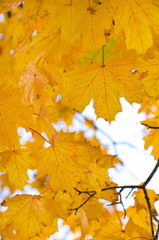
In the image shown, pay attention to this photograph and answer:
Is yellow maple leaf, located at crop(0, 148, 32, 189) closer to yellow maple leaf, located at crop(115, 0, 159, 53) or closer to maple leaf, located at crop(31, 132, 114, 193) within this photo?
maple leaf, located at crop(31, 132, 114, 193)

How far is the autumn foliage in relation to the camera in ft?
3.59

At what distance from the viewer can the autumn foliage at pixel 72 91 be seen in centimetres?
109

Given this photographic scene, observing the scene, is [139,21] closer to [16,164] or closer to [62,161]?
[62,161]

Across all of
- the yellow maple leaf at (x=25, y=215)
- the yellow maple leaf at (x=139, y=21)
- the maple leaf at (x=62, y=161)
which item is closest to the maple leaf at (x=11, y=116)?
the maple leaf at (x=62, y=161)

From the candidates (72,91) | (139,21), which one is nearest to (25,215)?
(72,91)

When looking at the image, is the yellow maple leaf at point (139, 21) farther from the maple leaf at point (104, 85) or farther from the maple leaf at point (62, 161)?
the maple leaf at point (62, 161)

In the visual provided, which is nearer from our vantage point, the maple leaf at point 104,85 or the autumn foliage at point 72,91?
the autumn foliage at point 72,91

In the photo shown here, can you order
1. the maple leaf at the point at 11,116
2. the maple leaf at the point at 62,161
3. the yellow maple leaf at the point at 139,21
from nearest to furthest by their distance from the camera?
the yellow maple leaf at the point at 139,21
the maple leaf at the point at 11,116
the maple leaf at the point at 62,161

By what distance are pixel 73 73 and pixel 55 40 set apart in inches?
6.9

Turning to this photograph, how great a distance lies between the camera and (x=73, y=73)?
129cm

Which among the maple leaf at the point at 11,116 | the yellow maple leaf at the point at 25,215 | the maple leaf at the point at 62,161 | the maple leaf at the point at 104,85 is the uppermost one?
the maple leaf at the point at 104,85

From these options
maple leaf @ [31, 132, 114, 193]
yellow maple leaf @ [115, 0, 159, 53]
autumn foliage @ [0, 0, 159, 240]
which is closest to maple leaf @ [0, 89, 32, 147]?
autumn foliage @ [0, 0, 159, 240]

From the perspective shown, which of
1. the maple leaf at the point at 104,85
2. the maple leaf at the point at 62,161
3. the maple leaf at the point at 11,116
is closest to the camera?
the maple leaf at the point at 11,116

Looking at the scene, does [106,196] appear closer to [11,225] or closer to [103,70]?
[11,225]
